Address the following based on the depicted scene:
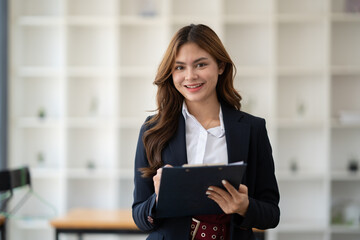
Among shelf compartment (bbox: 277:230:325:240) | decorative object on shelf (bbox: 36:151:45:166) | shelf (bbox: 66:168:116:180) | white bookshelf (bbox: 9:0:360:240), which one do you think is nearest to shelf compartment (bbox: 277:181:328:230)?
white bookshelf (bbox: 9:0:360:240)

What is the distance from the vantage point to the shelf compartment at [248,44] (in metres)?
4.97

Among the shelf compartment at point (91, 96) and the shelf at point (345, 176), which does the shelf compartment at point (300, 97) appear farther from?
the shelf compartment at point (91, 96)

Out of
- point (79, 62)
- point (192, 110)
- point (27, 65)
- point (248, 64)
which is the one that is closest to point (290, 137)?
point (248, 64)

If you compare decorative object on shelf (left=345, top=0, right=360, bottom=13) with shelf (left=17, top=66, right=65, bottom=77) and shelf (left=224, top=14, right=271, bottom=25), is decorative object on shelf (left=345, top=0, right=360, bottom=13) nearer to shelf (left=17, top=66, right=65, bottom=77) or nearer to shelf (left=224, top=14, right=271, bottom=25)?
shelf (left=224, top=14, right=271, bottom=25)

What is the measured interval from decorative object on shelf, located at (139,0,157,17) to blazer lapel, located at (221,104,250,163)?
341cm

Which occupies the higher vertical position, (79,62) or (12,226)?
(79,62)

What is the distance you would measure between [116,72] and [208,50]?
3.25 metres

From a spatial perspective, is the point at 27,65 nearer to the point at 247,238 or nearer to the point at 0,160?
the point at 0,160

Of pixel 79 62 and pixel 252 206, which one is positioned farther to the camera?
pixel 79 62

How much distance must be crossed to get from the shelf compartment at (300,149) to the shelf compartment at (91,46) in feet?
6.77

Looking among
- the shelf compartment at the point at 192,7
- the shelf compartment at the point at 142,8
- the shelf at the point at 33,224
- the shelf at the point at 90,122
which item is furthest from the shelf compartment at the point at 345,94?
the shelf at the point at 33,224

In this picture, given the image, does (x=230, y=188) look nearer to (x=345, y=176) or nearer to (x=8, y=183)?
(x=8, y=183)

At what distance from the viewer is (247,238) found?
5.46ft

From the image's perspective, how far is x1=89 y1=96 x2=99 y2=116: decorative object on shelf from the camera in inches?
197
